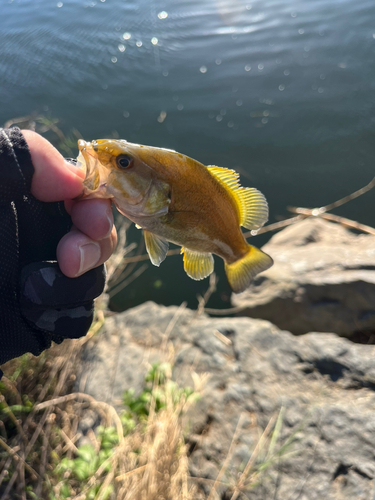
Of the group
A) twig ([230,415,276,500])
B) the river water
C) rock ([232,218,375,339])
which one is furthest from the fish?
the river water

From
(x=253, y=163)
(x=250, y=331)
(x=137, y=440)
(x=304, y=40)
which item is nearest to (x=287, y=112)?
(x=253, y=163)

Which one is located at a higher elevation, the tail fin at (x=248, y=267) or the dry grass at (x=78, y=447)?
the tail fin at (x=248, y=267)

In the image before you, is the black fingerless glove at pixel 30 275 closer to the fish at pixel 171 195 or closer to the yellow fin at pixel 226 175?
the fish at pixel 171 195

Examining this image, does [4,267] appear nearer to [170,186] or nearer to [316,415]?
[170,186]

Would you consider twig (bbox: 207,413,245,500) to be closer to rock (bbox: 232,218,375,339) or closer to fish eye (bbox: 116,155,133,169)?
rock (bbox: 232,218,375,339)

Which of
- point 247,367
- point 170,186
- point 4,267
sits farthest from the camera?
point 247,367

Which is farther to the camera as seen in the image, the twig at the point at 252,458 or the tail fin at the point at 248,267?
the twig at the point at 252,458

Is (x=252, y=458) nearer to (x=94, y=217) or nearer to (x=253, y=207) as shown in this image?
(x=253, y=207)

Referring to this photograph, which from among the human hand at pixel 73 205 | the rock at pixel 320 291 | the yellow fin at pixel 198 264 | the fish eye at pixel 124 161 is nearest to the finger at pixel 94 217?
the human hand at pixel 73 205
